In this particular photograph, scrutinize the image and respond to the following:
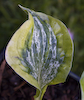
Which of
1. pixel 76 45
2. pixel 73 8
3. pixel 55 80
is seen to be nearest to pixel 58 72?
pixel 55 80

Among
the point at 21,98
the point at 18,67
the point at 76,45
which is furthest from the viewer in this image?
the point at 76,45

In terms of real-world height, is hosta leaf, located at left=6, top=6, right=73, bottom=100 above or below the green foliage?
above

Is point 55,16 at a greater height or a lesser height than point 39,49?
lesser

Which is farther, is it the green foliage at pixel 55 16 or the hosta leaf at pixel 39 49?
the green foliage at pixel 55 16

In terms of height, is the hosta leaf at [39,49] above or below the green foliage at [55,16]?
above

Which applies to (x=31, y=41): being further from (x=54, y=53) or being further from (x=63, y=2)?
(x=63, y=2)
